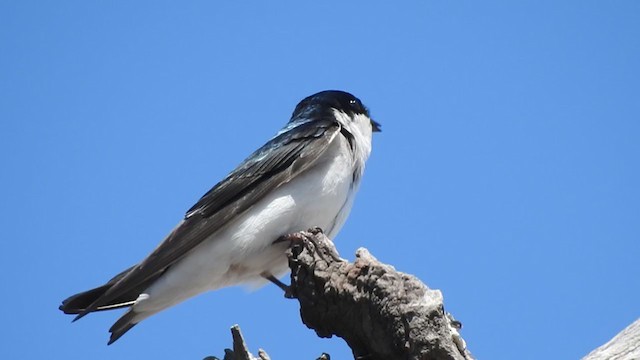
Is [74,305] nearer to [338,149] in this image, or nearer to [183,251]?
[183,251]

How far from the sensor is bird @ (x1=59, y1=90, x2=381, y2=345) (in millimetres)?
7344

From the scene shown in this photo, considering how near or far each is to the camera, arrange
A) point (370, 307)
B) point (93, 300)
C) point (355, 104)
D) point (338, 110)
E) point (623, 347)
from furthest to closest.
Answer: point (355, 104) → point (338, 110) → point (93, 300) → point (370, 307) → point (623, 347)

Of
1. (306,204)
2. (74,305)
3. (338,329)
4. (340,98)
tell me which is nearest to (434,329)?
(338,329)

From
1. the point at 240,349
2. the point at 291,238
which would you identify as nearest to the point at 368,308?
the point at 240,349

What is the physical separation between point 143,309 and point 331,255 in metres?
1.84

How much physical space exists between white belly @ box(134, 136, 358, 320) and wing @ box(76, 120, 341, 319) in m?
0.08

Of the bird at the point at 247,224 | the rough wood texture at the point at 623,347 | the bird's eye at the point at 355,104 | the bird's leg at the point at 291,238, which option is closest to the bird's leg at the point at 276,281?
the bird at the point at 247,224

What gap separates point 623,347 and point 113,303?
4000 mm

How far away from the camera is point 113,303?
24.1ft

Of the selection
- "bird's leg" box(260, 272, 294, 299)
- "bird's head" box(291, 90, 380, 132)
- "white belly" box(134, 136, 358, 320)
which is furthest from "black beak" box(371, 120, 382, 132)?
"bird's leg" box(260, 272, 294, 299)

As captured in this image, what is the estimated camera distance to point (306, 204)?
300 inches

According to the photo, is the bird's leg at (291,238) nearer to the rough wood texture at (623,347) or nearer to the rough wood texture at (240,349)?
the rough wood texture at (240,349)

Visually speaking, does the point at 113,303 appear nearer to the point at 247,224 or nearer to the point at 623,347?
the point at 247,224

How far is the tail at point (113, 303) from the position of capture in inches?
280
